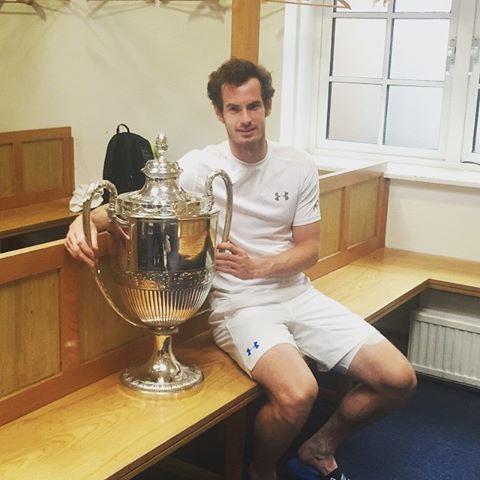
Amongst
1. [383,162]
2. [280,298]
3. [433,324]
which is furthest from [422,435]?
[383,162]

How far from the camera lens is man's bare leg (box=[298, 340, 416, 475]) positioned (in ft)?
7.63

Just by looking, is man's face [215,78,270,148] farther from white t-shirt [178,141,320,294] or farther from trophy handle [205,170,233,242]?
trophy handle [205,170,233,242]

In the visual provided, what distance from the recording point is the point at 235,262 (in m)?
2.27

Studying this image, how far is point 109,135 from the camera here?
432 cm

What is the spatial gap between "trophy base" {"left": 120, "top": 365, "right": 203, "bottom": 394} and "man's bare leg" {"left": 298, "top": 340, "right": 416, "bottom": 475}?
45 centimetres

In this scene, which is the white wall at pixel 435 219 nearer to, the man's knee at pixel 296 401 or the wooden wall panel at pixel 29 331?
the man's knee at pixel 296 401

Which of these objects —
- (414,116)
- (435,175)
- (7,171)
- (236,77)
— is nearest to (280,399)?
(236,77)

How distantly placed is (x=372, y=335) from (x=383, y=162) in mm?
1258

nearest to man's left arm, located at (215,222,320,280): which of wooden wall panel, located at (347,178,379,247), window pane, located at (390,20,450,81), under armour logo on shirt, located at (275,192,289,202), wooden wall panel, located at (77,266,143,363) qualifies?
under armour logo on shirt, located at (275,192,289,202)

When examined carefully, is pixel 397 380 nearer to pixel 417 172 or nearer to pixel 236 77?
pixel 236 77

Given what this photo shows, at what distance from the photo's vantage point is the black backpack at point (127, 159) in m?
3.90

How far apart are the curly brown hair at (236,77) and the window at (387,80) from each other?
1.40 m

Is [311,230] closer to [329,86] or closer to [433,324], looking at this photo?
[433,324]

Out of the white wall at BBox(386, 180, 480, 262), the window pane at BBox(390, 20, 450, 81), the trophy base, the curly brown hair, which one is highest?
the window pane at BBox(390, 20, 450, 81)
